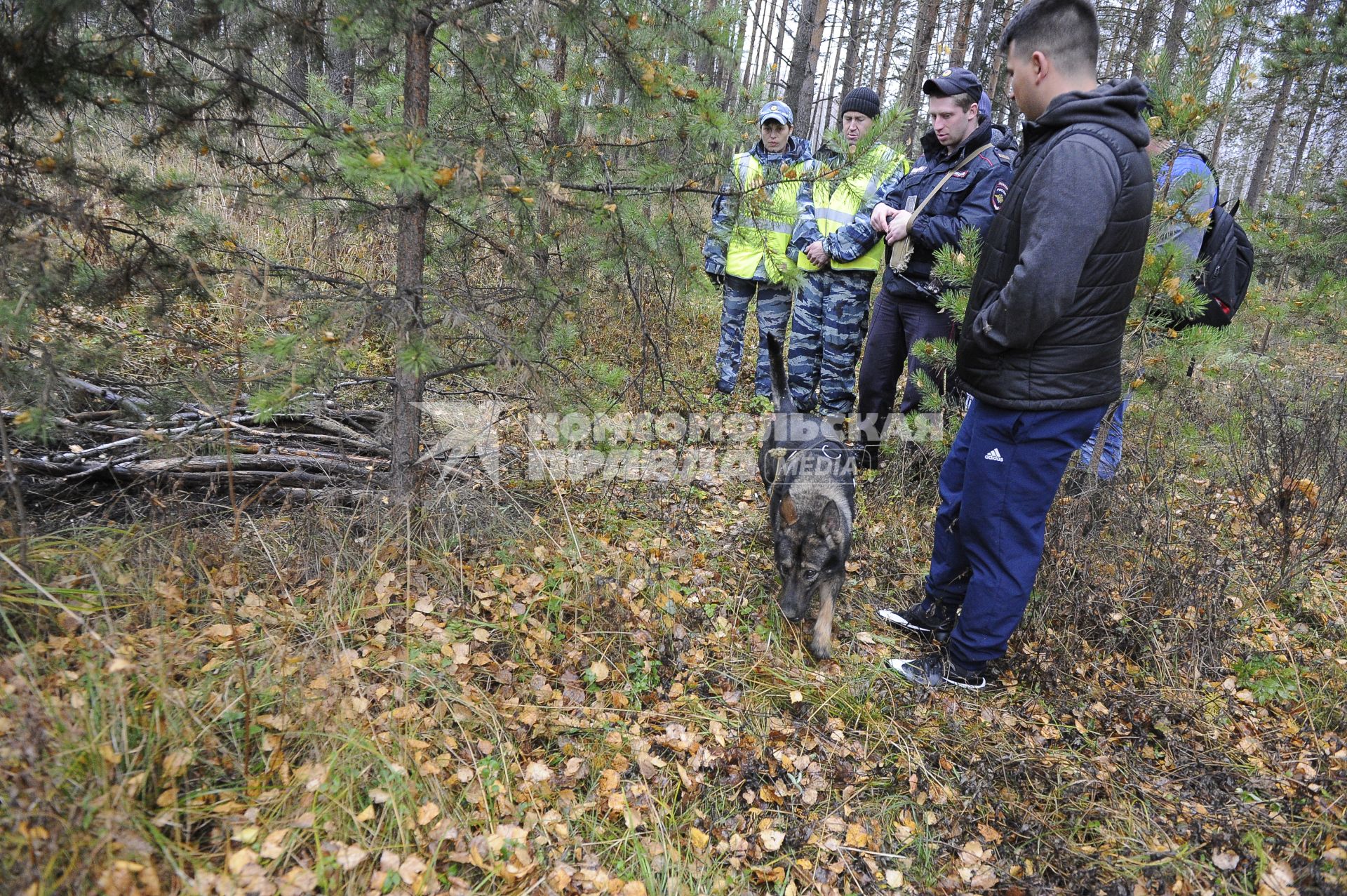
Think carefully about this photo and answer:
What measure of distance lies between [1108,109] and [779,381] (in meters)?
2.47

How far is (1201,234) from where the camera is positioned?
12.5ft

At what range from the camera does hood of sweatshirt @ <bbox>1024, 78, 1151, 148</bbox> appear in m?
2.63

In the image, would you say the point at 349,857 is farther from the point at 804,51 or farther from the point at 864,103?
the point at 804,51

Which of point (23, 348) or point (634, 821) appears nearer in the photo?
point (634, 821)

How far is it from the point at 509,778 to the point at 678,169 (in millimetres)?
2889

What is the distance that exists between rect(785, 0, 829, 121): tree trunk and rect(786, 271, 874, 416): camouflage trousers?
4440mm

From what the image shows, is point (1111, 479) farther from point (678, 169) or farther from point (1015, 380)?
point (678, 169)

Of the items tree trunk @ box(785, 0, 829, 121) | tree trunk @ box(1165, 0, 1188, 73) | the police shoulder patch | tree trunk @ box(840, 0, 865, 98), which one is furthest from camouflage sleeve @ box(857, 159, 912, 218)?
tree trunk @ box(840, 0, 865, 98)

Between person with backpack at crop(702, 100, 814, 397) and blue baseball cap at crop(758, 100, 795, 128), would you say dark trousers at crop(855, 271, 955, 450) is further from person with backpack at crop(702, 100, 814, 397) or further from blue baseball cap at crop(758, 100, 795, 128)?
blue baseball cap at crop(758, 100, 795, 128)

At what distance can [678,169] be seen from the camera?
323 centimetres

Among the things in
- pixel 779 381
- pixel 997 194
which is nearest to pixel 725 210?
pixel 779 381

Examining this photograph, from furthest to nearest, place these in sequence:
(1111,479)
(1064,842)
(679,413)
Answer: (679,413) → (1111,479) → (1064,842)

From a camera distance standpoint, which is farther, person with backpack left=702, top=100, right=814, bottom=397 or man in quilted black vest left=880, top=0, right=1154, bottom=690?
person with backpack left=702, top=100, right=814, bottom=397

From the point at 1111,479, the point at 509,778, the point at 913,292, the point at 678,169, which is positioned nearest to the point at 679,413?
the point at 913,292
